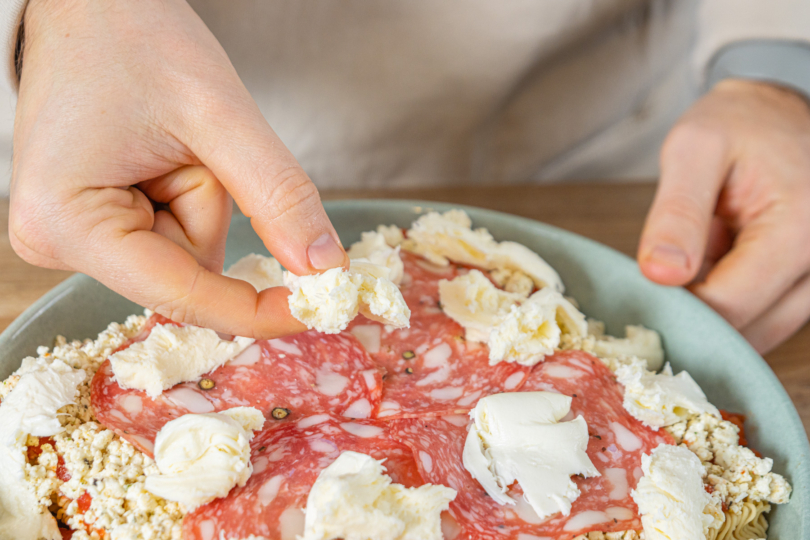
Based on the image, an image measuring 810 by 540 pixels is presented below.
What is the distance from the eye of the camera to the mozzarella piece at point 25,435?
0.61 meters

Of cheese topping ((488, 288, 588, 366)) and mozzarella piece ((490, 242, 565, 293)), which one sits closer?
cheese topping ((488, 288, 588, 366))

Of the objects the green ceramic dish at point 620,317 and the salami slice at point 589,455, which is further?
the green ceramic dish at point 620,317

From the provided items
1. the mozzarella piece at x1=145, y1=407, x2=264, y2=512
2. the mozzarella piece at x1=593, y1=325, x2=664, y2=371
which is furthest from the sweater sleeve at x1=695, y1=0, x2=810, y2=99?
the mozzarella piece at x1=145, y1=407, x2=264, y2=512

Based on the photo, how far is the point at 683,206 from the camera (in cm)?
101

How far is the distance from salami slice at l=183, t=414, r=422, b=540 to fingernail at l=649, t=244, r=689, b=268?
1.91ft

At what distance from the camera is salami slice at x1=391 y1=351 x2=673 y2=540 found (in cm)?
63

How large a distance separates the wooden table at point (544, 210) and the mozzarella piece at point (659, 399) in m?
0.49

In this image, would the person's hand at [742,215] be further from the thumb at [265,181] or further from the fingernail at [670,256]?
the thumb at [265,181]

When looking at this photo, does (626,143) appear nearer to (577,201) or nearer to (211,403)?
(577,201)

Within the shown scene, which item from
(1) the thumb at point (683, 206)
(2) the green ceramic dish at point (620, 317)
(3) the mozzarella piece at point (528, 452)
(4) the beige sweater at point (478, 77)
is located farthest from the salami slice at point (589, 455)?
(4) the beige sweater at point (478, 77)

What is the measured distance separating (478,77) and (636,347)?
0.88m

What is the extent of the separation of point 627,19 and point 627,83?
0.20 meters

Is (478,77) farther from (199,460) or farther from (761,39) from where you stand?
(199,460)

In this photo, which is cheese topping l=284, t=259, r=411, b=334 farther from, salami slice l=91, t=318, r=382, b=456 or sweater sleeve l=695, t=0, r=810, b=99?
sweater sleeve l=695, t=0, r=810, b=99
